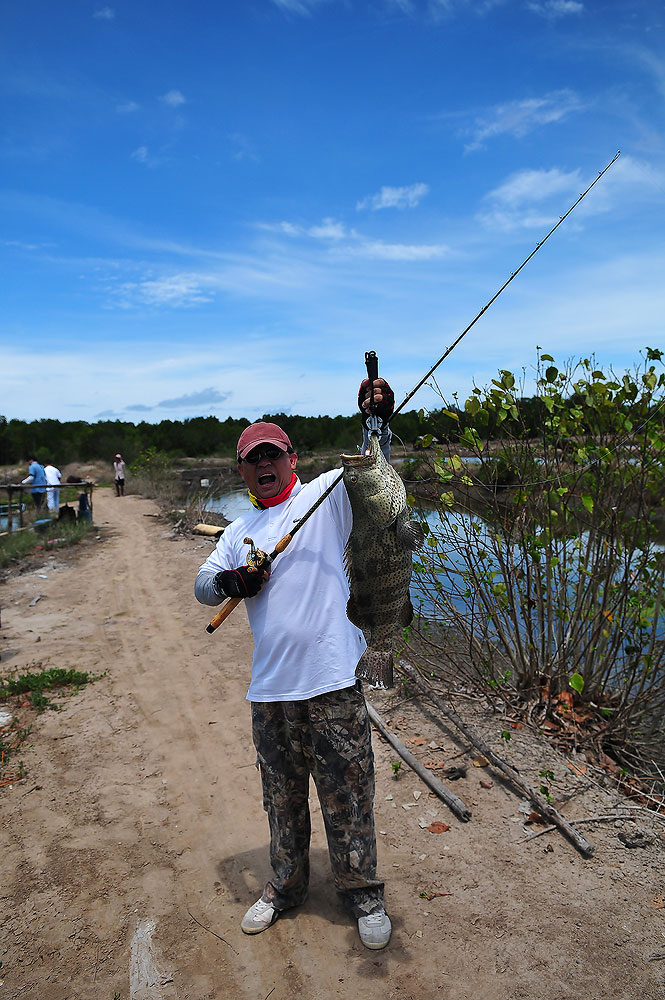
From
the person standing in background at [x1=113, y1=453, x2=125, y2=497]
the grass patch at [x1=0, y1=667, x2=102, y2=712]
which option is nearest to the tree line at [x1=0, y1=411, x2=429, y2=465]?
the person standing in background at [x1=113, y1=453, x2=125, y2=497]

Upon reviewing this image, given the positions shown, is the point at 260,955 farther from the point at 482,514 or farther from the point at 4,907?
the point at 482,514

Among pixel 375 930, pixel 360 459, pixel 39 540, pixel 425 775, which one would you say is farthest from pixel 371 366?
pixel 39 540

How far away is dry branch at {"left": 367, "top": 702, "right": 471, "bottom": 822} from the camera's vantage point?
413cm

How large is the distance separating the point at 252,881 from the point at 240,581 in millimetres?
2061

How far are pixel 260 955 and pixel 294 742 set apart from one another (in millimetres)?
1117

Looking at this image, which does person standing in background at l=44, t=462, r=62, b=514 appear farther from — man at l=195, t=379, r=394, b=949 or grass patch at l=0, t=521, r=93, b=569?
man at l=195, t=379, r=394, b=949

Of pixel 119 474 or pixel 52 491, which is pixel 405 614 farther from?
pixel 119 474

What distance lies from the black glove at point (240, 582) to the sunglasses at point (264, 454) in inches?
20.8

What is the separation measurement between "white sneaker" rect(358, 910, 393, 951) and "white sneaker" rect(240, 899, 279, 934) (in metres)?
0.46

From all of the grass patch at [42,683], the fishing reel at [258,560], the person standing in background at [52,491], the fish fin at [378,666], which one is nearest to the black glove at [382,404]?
the fishing reel at [258,560]

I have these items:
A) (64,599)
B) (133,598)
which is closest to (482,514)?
(133,598)

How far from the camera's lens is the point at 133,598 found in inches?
399

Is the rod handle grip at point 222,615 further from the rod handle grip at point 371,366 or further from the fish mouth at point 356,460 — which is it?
the rod handle grip at point 371,366

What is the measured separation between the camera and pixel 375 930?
3.04m
